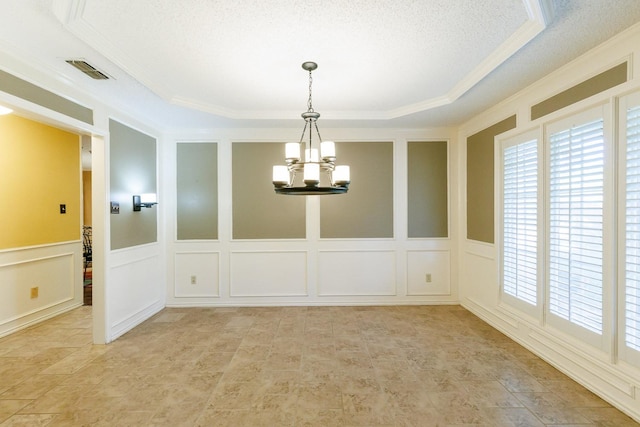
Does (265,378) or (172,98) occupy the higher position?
(172,98)

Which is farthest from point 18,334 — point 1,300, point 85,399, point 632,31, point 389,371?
point 632,31

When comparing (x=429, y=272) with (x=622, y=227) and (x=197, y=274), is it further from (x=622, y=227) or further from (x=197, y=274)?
(x=197, y=274)

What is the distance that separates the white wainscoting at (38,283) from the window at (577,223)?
5.75 meters

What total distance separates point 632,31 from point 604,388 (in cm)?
254

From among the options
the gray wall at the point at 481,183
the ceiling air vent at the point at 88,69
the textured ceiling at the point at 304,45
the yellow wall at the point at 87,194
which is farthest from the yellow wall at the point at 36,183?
the yellow wall at the point at 87,194

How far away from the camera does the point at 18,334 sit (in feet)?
11.4

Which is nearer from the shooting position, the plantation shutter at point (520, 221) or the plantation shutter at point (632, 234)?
the plantation shutter at point (632, 234)

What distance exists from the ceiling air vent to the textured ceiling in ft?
0.27

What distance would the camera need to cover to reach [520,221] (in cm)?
319

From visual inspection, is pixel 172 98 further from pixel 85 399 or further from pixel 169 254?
pixel 85 399

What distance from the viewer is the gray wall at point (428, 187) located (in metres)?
4.54

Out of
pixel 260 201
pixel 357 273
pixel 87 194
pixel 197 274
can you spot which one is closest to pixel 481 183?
pixel 357 273

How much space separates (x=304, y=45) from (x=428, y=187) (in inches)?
116

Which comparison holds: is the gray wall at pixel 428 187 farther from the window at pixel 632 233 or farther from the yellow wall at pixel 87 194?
the yellow wall at pixel 87 194
